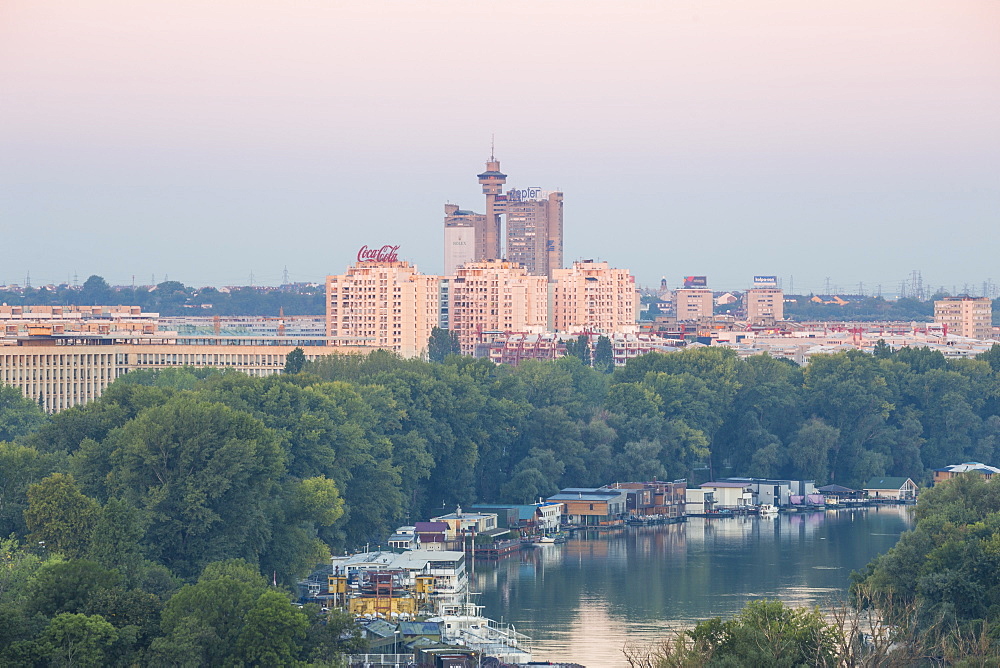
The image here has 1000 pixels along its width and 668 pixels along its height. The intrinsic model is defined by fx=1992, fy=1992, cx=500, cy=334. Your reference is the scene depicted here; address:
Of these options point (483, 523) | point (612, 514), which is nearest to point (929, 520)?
point (483, 523)

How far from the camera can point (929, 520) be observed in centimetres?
3678

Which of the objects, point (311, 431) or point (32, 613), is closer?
point (32, 613)

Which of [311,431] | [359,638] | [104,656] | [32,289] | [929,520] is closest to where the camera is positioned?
[104,656]

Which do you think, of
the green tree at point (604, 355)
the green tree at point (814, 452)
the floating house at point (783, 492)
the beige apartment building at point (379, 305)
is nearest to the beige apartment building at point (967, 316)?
the beige apartment building at point (379, 305)

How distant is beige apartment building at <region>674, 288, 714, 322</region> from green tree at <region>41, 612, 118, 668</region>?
156596 millimetres

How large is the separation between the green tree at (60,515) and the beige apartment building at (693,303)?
14890 centimetres

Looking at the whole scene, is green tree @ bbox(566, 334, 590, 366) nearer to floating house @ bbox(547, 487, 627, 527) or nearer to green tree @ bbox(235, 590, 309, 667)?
floating house @ bbox(547, 487, 627, 527)

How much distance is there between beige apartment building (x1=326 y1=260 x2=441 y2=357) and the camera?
110 meters

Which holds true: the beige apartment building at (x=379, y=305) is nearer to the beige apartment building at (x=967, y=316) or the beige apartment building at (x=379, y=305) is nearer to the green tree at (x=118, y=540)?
the beige apartment building at (x=967, y=316)

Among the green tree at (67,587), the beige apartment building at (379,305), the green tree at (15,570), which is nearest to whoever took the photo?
the green tree at (67,587)

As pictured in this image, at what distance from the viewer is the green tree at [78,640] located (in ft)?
91.0

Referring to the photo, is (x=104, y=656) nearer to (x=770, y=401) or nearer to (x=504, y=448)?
(x=504, y=448)

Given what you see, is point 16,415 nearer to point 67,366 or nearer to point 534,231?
point 67,366

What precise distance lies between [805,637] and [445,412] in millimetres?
34110
